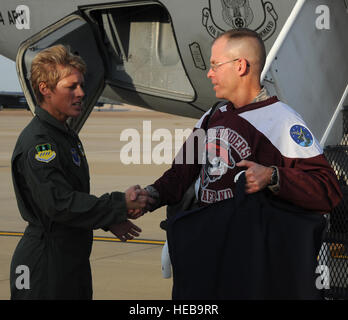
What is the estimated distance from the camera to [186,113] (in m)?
8.67

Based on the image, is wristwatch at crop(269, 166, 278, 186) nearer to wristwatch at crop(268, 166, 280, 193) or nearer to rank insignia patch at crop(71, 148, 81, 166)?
wristwatch at crop(268, 166, 280, 193)

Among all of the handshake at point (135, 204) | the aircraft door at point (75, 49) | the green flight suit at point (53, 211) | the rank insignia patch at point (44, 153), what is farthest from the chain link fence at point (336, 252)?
the aircraft door at point (75, 49)

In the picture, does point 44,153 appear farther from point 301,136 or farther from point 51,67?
point 301,136

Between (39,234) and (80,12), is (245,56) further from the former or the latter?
(80,12)

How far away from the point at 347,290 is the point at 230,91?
2069 millimetres

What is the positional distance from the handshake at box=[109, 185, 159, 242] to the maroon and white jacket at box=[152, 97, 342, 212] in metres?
0.36

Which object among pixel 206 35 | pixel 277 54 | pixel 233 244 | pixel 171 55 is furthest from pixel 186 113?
pixel 233 244

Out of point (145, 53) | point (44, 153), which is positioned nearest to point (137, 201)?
point (44, 153)

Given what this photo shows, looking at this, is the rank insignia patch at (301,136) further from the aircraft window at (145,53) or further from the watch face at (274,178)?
the aircraft window at (145,53)

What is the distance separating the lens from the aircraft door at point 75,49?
7805 mm

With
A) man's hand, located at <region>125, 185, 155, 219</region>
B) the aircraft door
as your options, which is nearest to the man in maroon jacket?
man's hand, located at <region>125, 185, 155, 219</region>

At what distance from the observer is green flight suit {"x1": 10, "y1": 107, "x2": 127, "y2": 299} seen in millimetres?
3549

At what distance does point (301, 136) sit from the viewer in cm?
327
